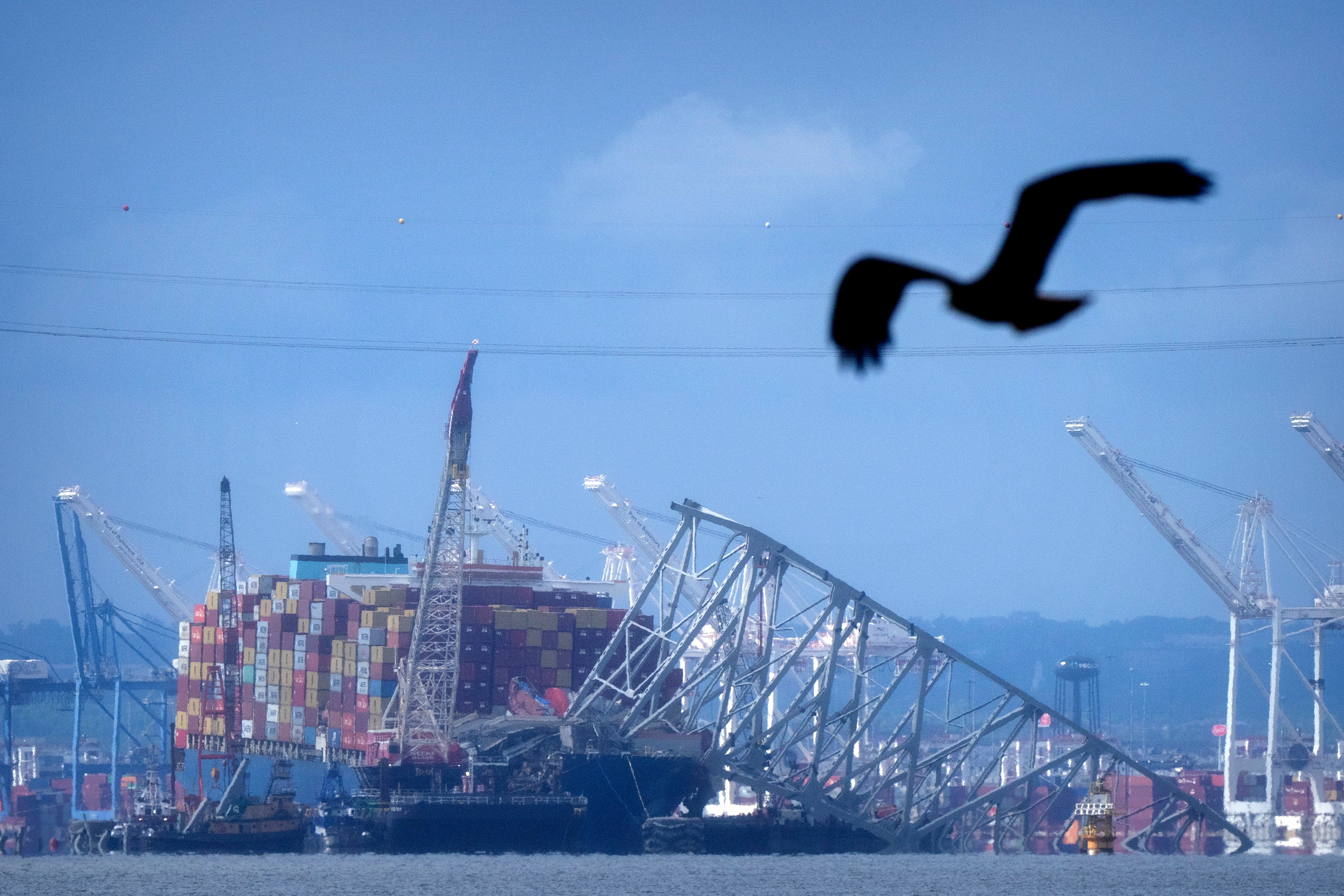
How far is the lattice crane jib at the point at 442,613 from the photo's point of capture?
58.4m

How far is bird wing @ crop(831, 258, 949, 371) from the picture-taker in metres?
16.0

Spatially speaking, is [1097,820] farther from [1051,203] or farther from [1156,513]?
[1051,203]

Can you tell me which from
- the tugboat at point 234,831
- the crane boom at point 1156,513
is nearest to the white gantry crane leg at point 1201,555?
the crane boom at point 1156,513

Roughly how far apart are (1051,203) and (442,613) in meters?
47.5

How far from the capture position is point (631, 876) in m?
53.3

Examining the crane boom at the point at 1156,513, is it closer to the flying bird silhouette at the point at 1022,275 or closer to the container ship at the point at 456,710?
the container ship at the point at 456,710

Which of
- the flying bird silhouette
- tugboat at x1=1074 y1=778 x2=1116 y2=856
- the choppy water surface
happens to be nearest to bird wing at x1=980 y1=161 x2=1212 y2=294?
the flying bird silhouette

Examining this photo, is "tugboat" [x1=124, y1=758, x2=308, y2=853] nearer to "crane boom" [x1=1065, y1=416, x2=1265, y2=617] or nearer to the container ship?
the container ship

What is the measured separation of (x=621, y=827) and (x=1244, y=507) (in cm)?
3827

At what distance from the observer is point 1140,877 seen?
2258 inches

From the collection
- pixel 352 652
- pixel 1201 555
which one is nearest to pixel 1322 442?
pixel 1201 555

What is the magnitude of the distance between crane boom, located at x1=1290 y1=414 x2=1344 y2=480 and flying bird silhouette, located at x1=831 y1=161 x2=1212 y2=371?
2230 inches

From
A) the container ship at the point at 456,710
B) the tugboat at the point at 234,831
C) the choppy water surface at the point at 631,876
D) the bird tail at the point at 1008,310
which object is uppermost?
the bird tail at the point at 1008,310

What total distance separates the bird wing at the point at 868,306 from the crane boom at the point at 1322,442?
5731 cm
